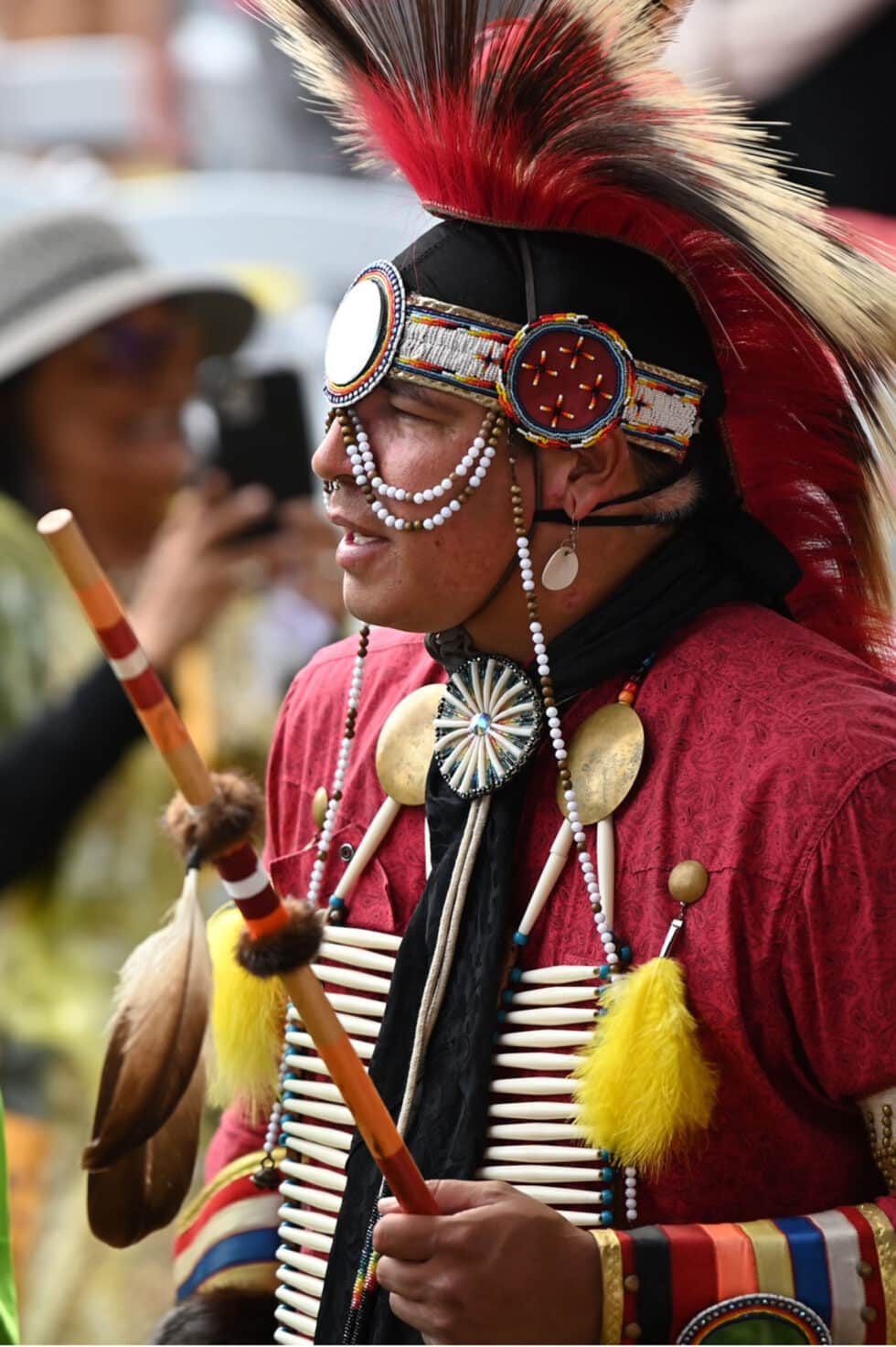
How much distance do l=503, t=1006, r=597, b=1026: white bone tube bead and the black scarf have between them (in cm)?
3

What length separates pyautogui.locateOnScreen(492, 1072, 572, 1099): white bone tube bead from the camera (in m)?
2.17

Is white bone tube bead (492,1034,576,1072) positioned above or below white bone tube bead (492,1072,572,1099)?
above

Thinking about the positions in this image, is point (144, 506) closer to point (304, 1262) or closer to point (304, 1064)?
point (304, 1064)

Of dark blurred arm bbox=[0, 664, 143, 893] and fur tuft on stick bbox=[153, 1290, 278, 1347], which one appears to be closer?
fur tuft on stick bbox=[153, 1290, 278, 1347]

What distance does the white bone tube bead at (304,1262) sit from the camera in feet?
7.64

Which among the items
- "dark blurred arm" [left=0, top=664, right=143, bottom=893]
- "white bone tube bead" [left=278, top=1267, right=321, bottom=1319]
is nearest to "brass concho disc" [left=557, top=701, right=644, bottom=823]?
"white bone tube bead" [left=278, top=1267, right=321, bottom=1319]

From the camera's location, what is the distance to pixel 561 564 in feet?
7.45

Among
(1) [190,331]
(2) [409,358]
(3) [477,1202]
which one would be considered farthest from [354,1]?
(1) [190,331]

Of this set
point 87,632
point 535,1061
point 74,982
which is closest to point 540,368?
point 535,1061

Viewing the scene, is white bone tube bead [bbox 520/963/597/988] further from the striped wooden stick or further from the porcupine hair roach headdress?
the porcupine hair roach headdress

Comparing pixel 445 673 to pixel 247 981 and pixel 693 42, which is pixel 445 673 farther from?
pixel 693 42

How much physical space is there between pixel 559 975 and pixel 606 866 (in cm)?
14

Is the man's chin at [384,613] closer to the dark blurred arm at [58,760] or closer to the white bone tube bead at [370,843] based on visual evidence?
the white bone tube bead at [370,843]

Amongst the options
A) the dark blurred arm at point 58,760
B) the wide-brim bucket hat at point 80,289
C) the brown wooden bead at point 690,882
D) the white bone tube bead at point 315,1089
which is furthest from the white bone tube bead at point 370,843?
the wide-brim bucket hat at point 80,289
